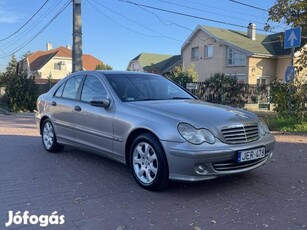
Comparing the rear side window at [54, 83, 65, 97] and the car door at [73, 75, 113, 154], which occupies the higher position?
the rear side window at [54, 83, 65, 97]

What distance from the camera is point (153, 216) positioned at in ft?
12.3

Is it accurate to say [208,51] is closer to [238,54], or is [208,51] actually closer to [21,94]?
[238,54]

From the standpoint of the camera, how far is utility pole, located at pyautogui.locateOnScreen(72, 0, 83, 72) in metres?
14.6

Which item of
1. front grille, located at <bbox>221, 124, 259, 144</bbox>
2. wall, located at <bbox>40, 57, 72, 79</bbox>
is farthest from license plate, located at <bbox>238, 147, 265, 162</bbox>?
wall, located at <bbox>40, 57, 72, 79</bbox>

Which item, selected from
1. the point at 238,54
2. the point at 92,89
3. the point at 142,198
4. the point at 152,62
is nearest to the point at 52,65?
the point at 152,62

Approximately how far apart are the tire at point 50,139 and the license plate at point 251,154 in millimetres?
3815

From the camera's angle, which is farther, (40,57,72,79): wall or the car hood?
(40,57,72,79): wall

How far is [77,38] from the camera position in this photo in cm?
1482

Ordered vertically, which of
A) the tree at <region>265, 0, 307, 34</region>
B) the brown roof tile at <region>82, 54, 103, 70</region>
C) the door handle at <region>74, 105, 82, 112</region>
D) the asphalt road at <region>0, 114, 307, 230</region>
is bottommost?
the asphalt road at <region>0, 114, 307, 230</region>

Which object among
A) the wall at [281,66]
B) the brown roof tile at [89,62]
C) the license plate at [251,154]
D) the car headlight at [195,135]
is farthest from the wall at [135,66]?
the car headlight at [195,135]

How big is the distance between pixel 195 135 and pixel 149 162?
76cm

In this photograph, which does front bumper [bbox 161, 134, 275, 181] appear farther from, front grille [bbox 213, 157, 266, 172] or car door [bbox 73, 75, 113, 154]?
car door [bbox 73, 75, 113, 154]

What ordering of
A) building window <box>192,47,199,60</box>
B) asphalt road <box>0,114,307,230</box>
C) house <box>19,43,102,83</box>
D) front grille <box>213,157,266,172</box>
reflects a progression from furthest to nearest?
house <box>19,43,102,83</box> → building window <box>192,47,199,60</box> → front grille <box>213,157,266,172</box> → asphalt road <box>0,114,307,230</box>

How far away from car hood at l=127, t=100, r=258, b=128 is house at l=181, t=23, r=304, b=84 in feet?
81.2
